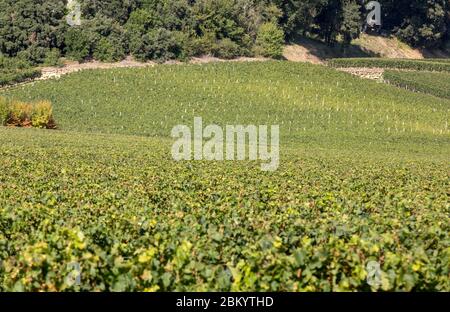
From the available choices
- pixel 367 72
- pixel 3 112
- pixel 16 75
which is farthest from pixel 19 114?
pixel 367 72

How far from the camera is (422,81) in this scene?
92625 millimetres

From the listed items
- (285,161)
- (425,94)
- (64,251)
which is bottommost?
(425,94)

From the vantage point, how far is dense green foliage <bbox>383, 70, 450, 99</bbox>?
89.1 meters

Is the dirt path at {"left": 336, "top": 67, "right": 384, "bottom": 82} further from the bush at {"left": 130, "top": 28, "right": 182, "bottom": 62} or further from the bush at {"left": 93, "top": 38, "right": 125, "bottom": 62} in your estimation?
the bush at {"left": 93, "top": 38, "right": 125, "bottom": 62}

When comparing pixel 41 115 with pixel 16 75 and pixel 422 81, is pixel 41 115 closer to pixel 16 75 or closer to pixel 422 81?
pixel 16 75

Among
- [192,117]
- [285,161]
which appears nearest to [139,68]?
[192,117]

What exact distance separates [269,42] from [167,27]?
13177 mm

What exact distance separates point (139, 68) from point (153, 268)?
73.1 m

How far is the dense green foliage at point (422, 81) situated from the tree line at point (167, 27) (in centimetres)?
1422

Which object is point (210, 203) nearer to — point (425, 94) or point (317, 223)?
point (317, 223)

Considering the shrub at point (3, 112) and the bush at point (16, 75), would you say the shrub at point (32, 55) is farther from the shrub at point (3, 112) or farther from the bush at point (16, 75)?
the shrub at point (3, 112)

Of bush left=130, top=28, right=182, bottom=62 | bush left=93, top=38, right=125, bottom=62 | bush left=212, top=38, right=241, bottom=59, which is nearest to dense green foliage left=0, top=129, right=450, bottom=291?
bush left=93, top=38, right=125, bottom=62

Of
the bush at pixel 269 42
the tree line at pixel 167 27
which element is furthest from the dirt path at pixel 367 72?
the tree line at pixel 167 27

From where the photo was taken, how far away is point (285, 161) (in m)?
38.2
